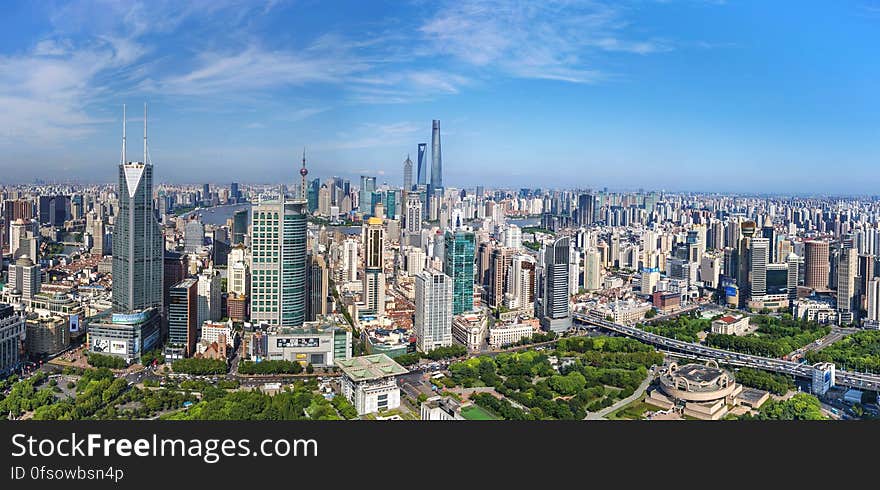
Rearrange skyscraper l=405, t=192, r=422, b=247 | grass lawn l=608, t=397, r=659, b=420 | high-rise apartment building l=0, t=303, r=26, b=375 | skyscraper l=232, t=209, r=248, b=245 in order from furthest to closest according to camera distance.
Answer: skyscraper l=405, t=192, r=422, b=247
skyscraper l=232, t=209, r=248, b=245
high-rise apartment building l=0, t=303, r=26, b=375
grass lawn l=608, t=397, r=659, b=420

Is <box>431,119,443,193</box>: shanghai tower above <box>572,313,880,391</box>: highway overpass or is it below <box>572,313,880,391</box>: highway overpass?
above

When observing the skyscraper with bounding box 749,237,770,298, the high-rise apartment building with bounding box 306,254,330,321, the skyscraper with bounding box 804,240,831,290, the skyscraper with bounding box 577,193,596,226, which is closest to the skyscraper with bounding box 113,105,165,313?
the high-rise apartment building with bounding box 306,254,330,321

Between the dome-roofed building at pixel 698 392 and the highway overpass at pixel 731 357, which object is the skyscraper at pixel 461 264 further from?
the dome-roofed building at pixel 698 392

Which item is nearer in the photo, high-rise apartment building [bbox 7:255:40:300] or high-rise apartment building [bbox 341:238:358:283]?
high-rise apartment building [bbox 7:255:40:300]

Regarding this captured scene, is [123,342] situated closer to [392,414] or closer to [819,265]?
[392,414]

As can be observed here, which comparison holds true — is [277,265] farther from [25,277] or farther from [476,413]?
[25,277]

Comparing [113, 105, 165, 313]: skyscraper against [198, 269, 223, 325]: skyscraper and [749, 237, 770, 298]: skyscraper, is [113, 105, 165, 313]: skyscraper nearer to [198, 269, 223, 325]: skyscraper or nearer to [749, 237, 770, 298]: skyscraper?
[198, 269, 223, 325]: skyscraper

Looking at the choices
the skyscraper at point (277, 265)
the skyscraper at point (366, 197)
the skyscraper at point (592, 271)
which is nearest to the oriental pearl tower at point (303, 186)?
the skyscraper at point (277, 265)
